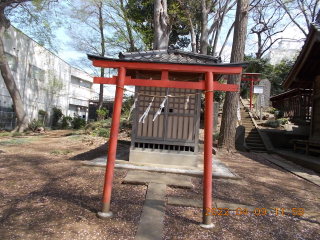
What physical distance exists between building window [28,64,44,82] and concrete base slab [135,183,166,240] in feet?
65.3

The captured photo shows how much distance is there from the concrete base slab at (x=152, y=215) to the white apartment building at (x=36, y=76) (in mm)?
16674

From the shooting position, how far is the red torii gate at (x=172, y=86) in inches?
148

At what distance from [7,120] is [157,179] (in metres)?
17.1

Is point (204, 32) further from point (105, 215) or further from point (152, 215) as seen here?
point (105, 215)

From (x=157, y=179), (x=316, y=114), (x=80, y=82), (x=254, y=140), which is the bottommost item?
(x=157, y=179)

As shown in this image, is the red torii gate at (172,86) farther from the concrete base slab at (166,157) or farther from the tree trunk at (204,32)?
the tree trunk at (204,32)

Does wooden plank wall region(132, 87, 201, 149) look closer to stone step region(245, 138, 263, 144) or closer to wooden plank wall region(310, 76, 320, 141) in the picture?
wooden plank wall region(310, 76, 320, 141)

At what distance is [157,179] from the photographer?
5.58 m

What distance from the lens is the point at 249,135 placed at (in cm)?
1420

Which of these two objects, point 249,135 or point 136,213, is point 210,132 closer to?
point 136,213

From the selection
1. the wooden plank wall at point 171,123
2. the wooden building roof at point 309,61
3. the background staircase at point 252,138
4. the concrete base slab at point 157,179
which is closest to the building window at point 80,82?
the background staircase at point 252,138

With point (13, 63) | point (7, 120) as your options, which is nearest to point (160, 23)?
point (13, 63)

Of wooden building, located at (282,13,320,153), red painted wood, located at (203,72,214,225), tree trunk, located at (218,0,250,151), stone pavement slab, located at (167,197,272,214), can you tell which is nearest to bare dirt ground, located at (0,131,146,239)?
stone pavement slab, located at (167,197,272,214)

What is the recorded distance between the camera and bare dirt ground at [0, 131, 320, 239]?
3434 mm
